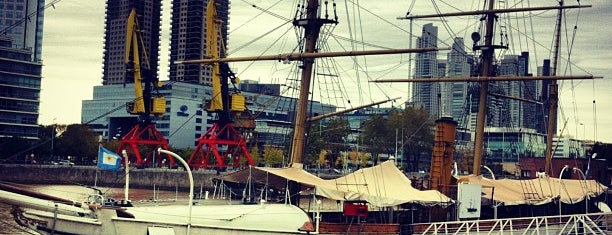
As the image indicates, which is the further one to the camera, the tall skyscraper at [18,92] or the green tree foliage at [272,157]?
the tall skyscraper at [18,92]

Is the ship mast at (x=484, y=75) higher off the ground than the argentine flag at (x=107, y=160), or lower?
higher

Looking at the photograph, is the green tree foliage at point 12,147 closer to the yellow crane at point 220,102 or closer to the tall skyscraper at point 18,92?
the tall skyscraper at point 18,92

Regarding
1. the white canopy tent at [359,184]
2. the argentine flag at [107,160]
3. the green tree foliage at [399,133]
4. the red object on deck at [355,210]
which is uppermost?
the green tree foliage at [399,133]

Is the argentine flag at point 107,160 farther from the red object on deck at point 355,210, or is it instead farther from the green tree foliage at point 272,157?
the green tree foliage at point 272,157

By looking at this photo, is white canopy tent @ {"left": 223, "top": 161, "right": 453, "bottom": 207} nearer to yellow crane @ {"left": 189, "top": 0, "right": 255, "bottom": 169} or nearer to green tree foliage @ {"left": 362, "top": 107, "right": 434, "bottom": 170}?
yellow crane @ {"left": 189, "top": 0, "right": 255, "bottom": 169}

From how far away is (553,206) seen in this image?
69.8m

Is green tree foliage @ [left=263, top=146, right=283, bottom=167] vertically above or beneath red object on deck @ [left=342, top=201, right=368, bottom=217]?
above

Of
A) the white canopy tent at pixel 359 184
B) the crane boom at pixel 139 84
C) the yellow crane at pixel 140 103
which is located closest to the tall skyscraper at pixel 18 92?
the yellow crane at pixel 140 103

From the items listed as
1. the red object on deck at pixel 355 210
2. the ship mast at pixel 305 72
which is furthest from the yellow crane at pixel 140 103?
the red object on deck at pixel 355 210

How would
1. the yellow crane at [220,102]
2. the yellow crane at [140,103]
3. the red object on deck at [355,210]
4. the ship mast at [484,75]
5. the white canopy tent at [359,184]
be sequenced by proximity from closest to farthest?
the red object on deck at [355,210]
the white canopy tent at [359,184]
the ship mast at [484,75]
the yellow crane at [220,102]
the yellow crane at [140,103]

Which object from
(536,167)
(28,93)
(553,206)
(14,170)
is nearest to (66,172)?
(14,170)

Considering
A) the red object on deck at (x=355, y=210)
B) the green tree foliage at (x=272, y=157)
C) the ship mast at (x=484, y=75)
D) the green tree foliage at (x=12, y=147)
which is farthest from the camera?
the green tree foliage at (x=12, y=147)

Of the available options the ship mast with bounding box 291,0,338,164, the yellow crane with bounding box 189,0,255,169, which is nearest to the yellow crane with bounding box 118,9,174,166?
the yellow crane with bounding box 189,0,255,169

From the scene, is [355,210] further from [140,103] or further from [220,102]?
[140,103]
